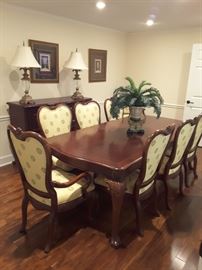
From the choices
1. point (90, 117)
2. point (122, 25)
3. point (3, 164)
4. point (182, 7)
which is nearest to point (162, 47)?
point (122, 25)

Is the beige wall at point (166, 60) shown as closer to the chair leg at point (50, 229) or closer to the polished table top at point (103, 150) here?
the polished table top at point (103, 150)

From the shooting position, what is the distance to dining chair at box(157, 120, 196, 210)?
2342 mm

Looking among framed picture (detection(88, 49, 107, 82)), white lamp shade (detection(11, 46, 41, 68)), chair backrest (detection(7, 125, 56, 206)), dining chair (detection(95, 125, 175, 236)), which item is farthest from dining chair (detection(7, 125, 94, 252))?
framed picture (detection(88, 49, 107, 82))

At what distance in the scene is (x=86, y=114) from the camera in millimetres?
3363

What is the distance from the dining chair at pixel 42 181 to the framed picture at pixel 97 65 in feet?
10.9

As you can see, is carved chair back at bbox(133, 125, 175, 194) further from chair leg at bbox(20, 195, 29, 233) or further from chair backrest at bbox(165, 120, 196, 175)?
chair leg at bbox(20, 195, 29, 233)

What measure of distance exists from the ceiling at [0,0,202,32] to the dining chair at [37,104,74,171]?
4.84ft

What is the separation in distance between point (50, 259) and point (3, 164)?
7.25 ft

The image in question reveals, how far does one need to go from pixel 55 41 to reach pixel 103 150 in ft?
8.92

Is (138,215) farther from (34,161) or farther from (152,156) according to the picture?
(34,161)

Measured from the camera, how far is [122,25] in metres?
4.78

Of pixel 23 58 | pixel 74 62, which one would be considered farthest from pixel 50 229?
A: pixel 74 62

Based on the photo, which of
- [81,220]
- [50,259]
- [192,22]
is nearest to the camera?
[50,259]

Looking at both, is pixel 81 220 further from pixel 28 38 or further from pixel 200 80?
pixel 200 80
